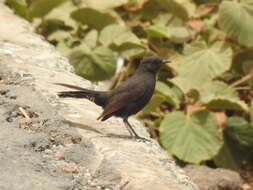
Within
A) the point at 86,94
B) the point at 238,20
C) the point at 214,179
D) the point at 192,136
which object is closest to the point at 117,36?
the point at 238,20

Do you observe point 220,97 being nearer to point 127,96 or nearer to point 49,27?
point 49,27

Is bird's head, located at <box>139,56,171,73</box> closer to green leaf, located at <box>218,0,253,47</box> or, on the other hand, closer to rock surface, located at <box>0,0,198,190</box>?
rock surface, located at <box>0,0,198,190</box>

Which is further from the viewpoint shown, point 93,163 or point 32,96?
point 32,96

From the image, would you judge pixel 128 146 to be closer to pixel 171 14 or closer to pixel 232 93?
pixel 232 93

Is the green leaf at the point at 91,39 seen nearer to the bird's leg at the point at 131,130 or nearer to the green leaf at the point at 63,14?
the green leaf at the point at 63,14

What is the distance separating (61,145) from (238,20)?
404 cm

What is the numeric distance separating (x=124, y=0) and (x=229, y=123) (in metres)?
1.66

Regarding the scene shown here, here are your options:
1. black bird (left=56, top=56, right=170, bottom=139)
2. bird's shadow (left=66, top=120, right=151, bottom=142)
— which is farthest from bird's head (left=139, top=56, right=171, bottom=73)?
bird's shadow (left=66, top=120, right=151, bottom=142)

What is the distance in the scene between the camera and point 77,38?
7.55 metres

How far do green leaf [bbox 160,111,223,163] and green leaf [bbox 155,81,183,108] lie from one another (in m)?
0.24

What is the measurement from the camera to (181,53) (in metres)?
7.75

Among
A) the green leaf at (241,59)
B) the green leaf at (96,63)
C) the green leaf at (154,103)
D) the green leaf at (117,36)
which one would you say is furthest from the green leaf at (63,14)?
the green leaf at (241,59)

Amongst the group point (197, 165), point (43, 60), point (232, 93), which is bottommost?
point (197, 165)

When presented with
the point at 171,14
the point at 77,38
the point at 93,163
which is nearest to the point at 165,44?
the point at 171,14
